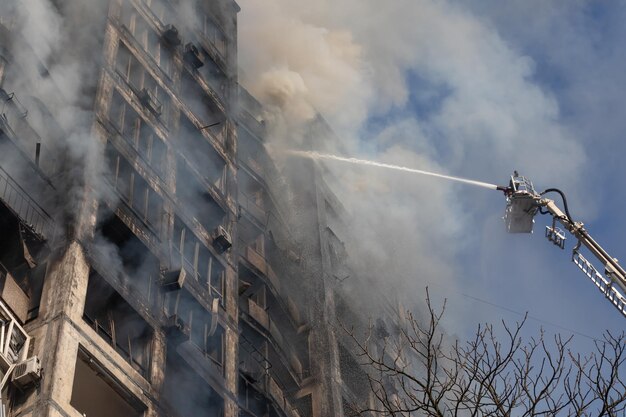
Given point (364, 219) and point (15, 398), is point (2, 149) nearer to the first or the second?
point (15, 398)

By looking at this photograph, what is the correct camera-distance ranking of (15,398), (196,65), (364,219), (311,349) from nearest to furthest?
1. (15,398)
2. (196,65)
3. (311,349)
4. (364,219)

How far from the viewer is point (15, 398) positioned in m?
18.0

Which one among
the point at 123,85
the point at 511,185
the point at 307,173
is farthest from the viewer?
the point at 307,173

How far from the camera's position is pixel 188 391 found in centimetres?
2405

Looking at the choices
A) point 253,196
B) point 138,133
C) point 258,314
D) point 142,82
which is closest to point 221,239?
point 138,133

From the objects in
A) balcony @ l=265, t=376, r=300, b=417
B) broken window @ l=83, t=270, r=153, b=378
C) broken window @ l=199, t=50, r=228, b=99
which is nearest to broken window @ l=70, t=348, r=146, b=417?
broken window @ l=83, t=270, r=153, b=378

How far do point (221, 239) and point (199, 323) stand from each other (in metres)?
3.22

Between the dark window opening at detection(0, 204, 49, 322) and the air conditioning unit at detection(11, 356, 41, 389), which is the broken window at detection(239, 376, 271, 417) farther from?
the air conditioning unit at detection(11, 356, 41, 389)

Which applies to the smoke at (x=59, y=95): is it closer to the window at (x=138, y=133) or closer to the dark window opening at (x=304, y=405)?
the window at (x=138, y=133)

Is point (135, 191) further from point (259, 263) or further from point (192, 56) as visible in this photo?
point (259, 263)

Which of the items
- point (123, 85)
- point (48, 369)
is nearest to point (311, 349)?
point (123, 85)

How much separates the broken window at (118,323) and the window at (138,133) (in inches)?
194

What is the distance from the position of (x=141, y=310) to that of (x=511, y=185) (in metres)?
8.47

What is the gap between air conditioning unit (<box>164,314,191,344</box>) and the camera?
76.7 ft
